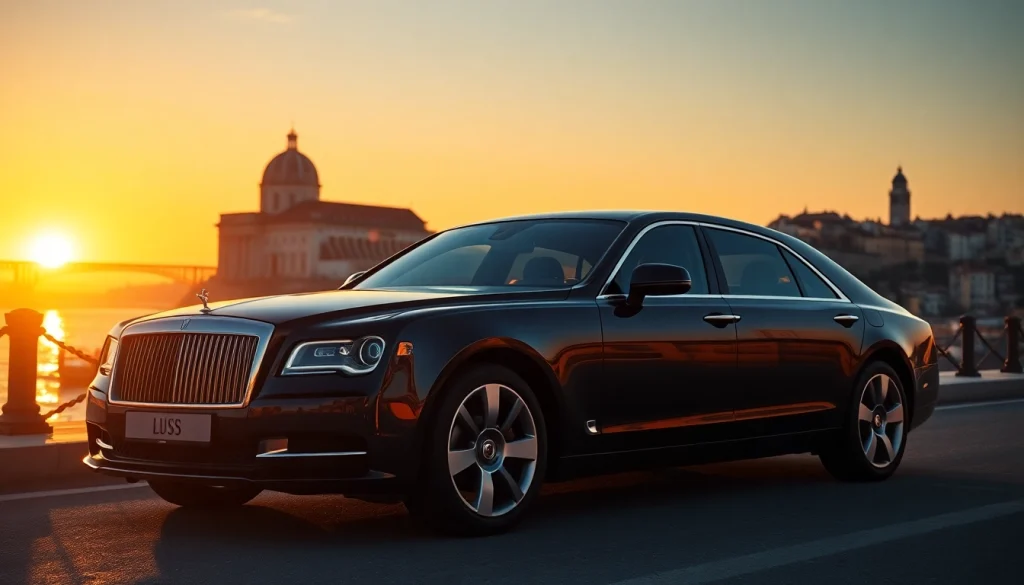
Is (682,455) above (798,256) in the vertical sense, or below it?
below

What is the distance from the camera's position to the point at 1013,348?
19.4 metres

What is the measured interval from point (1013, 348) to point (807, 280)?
12.4m

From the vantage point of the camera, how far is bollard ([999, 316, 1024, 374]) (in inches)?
746

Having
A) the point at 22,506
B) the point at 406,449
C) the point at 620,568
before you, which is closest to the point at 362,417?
the point at 406,449

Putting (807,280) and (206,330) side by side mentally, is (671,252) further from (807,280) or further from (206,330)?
(206,330)

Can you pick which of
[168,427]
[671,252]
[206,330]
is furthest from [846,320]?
[168,427]

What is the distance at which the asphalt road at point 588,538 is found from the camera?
5312 millimetres

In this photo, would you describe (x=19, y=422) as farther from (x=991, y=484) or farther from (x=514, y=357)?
(x=991, y=484)

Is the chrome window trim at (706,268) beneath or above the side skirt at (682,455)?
above

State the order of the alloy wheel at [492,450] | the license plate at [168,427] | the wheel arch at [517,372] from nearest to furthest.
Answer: the license plate at [168,427], the wheel arch at [517,372], the alloy wheel at [492,450]

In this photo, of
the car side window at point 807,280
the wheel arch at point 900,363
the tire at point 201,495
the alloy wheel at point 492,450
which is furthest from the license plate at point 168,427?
the wheel arch at point 900,363

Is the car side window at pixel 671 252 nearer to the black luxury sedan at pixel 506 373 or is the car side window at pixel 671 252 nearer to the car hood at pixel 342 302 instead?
the black luxury sedan at pixel 506 373

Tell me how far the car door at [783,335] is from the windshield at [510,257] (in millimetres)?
845

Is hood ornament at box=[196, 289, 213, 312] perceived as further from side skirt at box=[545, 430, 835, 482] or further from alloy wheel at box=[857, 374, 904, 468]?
alloy wheel at box=[857, 374, 904, 468]
